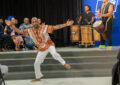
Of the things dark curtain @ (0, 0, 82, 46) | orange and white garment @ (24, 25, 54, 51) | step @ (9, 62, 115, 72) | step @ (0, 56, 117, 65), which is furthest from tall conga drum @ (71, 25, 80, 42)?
orange and white garment @ (24, 25, 54, 51)

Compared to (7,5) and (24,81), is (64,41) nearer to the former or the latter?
(7,5)

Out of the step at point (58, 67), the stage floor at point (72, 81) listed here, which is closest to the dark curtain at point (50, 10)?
the step at point (58, 67)

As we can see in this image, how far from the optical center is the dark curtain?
7.91 m

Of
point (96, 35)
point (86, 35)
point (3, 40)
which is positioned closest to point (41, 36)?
point (3, 40)

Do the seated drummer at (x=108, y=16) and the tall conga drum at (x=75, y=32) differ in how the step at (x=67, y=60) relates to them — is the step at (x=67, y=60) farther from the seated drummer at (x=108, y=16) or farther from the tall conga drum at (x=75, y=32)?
the tall conga drum at (x=75, y=32)

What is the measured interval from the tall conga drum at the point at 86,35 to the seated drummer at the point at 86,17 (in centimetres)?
25

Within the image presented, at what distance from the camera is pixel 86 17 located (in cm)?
724

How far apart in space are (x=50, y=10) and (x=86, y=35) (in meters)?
1.82

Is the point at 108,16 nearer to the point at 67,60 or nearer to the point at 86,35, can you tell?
the point at 86,35

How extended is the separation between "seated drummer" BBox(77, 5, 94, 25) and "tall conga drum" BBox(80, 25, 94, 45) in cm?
25

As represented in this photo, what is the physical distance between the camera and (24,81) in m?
5.04

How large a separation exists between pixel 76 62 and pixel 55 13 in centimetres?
289

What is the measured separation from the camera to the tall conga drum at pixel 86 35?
7.04 m

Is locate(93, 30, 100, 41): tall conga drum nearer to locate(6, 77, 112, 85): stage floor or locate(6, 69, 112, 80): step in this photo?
locate(6, 69, 112, 80): step
